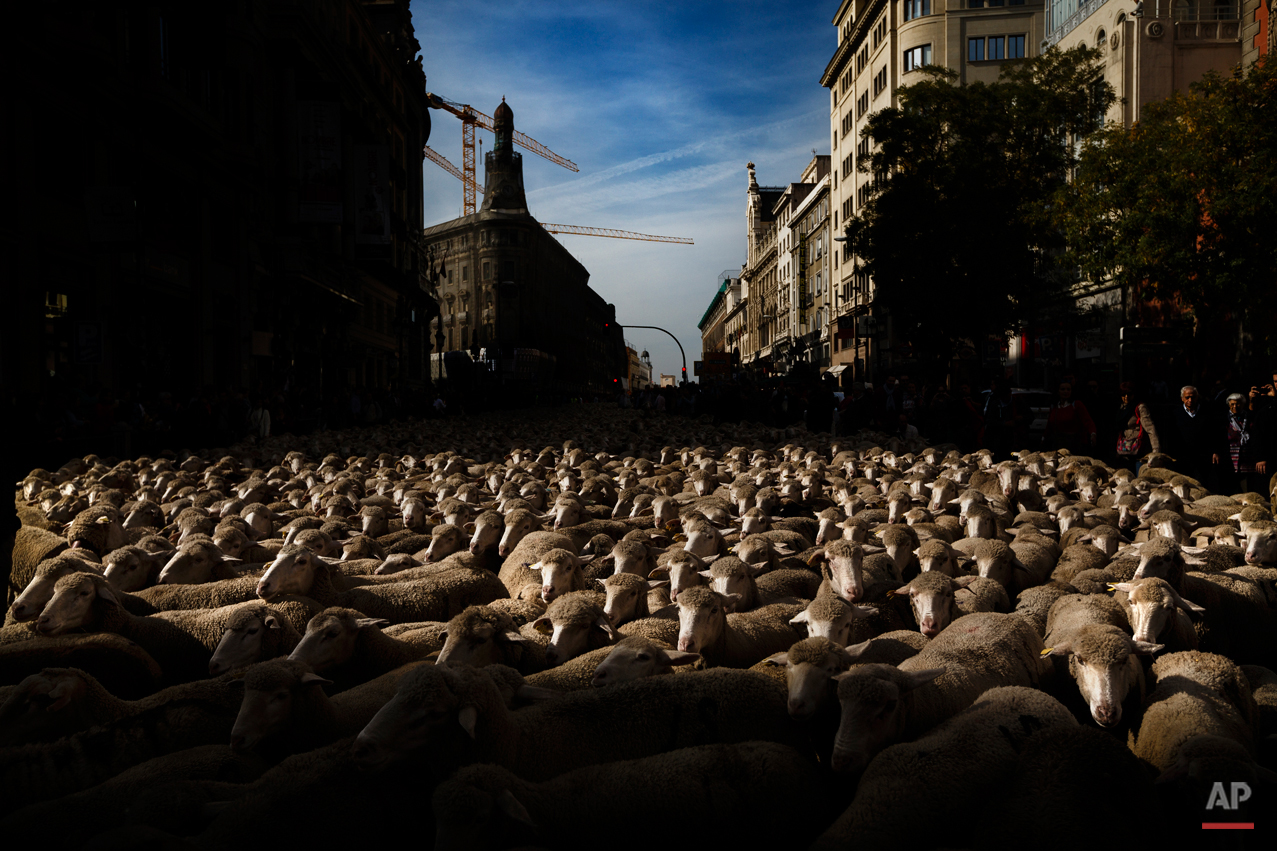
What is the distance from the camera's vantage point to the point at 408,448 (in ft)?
52.7

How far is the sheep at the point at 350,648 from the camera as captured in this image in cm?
422

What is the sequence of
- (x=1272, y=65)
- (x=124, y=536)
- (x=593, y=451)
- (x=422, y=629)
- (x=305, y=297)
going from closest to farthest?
(x=422, y=629), (x=124, y=536), (x=593, y=451), (x=1272, y=65), (x=305, y=297)

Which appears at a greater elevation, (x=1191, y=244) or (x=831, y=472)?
(x=1191, y=244)

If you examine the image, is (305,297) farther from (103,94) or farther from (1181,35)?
(1181,35)

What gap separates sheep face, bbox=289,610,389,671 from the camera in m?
4.19

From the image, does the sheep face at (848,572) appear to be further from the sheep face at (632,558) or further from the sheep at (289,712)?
the sheep at (289,712)

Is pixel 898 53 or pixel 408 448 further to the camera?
pixel 898 53

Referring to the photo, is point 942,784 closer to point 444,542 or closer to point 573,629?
point 573,629

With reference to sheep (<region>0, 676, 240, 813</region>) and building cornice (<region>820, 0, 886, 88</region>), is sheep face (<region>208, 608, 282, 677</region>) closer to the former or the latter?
sheep (<region>0, 676, 240, 813</region>)

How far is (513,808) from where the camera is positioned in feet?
8.63

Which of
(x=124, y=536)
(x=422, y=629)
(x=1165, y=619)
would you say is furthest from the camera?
Result: (x=124, y=536)

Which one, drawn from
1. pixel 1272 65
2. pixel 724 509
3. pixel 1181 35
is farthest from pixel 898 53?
pixel 724 509

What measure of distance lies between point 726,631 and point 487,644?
1320 mm

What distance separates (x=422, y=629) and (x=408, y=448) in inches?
456
